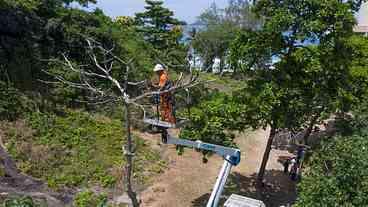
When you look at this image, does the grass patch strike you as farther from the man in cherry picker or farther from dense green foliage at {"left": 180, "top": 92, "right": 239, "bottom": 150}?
the man in cherry picker

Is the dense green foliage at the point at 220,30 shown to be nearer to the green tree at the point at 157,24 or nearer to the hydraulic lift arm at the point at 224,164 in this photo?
the green tree at the point at 157,24

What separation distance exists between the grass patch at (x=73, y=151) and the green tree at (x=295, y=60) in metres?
4.76

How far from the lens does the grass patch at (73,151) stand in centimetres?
1217

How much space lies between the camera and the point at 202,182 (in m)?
13.4

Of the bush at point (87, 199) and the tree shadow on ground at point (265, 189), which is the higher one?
the bush at point (87, 199)

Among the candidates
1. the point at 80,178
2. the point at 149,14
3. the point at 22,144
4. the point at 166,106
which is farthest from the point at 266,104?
the point at 149,14

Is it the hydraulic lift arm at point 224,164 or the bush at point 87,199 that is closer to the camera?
the hydraulic lift arm at point 224,164

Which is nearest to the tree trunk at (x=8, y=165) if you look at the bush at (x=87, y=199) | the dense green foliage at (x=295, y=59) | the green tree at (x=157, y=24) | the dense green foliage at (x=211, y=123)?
the bush at (x=87, y=199)

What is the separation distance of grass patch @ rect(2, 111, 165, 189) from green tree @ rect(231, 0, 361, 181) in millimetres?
4757

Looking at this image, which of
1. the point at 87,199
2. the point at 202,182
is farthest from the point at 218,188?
the point at 202,182

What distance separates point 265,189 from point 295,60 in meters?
4.80

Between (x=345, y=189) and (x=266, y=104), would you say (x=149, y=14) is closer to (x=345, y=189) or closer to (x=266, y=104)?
(x=266, y=104)

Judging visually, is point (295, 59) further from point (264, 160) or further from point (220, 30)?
point (220, 30)

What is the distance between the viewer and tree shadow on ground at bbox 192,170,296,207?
12.5 meters
